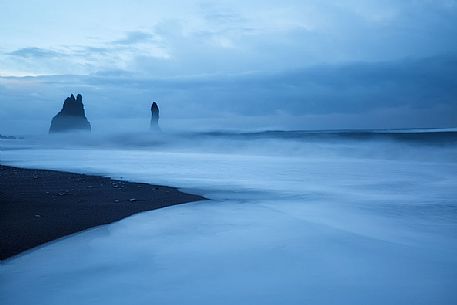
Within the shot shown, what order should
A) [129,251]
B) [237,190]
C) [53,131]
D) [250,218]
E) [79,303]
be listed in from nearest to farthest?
[79,303], [129,251], [250,218], [237,190], [53,131]

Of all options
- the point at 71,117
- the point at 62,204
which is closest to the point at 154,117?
the point at 71,117

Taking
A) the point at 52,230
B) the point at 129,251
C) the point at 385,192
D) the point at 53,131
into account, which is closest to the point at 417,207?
the point at 385,192

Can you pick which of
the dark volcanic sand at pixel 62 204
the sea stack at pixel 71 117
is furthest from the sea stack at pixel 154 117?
the dark volcanic sand at pixel 62 204

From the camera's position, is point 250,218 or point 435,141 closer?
point 250,218

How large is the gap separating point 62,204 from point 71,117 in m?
79.4

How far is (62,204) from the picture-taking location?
5.66 meters

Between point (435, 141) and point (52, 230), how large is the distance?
24.0m

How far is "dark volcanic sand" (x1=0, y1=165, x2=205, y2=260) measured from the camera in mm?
4086

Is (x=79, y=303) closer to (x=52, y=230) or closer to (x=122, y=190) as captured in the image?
(x=52, y=230)

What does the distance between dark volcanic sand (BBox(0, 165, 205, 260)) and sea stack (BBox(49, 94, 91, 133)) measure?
73.9 meters

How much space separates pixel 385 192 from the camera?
8.12 meters

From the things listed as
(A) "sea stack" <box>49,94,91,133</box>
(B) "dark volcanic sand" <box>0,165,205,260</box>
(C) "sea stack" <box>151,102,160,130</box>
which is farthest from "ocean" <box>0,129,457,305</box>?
(A) "sea stack" <box>49,94,91,133</box>

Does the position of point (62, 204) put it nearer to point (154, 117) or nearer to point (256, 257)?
point (256, 257)

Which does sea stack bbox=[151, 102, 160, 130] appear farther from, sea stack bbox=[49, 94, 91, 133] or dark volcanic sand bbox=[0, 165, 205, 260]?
dark volcanic sand bbox=[0, 165, 205, 260]
